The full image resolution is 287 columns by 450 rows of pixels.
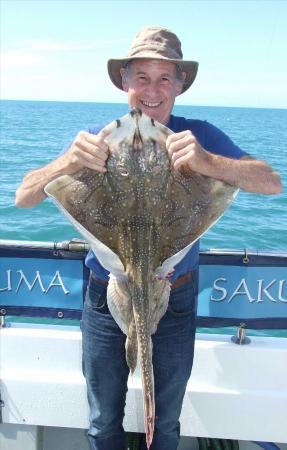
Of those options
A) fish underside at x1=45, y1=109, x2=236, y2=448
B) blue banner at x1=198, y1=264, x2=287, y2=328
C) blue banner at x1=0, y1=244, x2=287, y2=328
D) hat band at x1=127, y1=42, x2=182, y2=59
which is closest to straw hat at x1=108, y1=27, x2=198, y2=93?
hat band at x1=127, y1=42, x2=182, y2=59

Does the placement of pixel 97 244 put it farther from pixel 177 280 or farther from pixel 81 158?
pixel 177 280

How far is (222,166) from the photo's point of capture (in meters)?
2.09

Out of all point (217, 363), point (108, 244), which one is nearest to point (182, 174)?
point (108, 244)

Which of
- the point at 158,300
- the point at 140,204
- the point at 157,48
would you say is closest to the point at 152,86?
the point at 157,48

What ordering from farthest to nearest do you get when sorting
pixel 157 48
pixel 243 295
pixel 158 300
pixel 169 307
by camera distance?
pixel 243 295 → pixel 169 307 → pixel 157 48 → pixel 158 300

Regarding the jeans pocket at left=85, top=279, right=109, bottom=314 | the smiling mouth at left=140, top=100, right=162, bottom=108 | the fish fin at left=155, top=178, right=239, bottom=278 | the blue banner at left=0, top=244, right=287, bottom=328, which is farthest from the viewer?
the blue banner at left=0, top=244, right=287, bottom=328

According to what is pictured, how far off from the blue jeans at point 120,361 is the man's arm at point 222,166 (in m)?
0.77

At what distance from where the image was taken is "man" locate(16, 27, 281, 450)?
100 inches

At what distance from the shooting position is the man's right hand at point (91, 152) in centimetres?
190

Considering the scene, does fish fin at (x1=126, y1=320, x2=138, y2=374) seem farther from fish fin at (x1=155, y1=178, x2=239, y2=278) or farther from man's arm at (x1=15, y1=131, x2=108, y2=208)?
man's arm at (x1=15, y1=131, x2=108, y2=208)

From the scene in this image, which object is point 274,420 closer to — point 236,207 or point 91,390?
point 91,390

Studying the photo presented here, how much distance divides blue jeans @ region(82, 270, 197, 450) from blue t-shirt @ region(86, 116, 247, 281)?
105 mm

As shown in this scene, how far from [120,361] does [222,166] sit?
4.30ft

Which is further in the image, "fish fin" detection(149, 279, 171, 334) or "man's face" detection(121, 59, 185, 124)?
"man's face" detection(121, 59, 185, 124)
